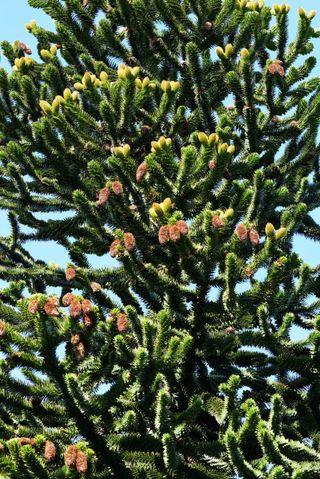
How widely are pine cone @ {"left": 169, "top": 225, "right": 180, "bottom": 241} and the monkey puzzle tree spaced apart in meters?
0.01

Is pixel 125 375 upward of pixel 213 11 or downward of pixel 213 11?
downward

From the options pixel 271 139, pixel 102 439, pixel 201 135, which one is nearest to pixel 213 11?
pixel 271 139

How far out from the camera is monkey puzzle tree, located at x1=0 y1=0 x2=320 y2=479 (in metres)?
4.42

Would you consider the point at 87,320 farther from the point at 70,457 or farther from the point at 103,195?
the point at 103,195

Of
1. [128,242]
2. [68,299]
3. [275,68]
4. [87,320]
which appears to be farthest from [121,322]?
[275,68]

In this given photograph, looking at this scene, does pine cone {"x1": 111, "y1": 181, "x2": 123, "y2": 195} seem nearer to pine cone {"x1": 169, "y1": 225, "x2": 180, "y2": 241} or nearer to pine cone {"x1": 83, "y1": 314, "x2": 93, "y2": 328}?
pine cone {"x1": 169, "y1": 225, "x2": 180, "y2": 241}

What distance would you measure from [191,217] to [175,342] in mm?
1903

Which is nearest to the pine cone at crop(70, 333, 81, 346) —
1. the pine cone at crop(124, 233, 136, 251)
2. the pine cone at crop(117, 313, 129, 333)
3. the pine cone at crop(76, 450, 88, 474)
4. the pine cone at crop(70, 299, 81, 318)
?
the pine cone at crop(70, 299, 81, 318)

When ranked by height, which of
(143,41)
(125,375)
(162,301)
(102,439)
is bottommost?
(102,439)

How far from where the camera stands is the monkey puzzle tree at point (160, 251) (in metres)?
4.42

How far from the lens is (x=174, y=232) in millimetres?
4875

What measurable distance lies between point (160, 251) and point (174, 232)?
3.06 feet

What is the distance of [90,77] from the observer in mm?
6223

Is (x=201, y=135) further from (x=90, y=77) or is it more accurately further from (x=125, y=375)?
(x=125, y=375)
